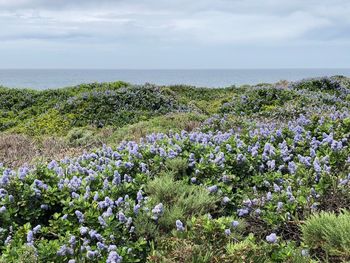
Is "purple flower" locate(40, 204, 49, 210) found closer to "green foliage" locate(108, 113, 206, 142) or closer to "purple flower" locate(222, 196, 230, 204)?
"purple flower" locate(222, 196, 230, 204)

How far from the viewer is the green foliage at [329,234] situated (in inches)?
141

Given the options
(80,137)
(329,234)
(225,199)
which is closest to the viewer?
(329,234)

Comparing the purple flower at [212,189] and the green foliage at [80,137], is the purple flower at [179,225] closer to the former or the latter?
the purple flower at [212,189]

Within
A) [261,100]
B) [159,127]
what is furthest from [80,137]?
[261,100]

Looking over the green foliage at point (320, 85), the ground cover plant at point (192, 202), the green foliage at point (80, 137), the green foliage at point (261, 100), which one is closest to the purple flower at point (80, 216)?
the ground cover plant at point (192, 202)

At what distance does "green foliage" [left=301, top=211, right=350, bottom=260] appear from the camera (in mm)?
3584

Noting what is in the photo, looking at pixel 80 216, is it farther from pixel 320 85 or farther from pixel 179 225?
pixel 320 85

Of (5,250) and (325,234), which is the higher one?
(325,234)

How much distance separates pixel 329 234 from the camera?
372cm

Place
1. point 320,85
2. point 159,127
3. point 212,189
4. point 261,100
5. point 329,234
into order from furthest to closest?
point 320,85 → point 261,100 → point 159,127 → point 212,189 → point 329,234

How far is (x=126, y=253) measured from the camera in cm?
367

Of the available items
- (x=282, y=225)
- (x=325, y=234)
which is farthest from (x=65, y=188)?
(x=325, y=234)

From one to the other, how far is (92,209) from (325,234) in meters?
1.97

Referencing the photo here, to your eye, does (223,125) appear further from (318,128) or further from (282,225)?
(282,225)
